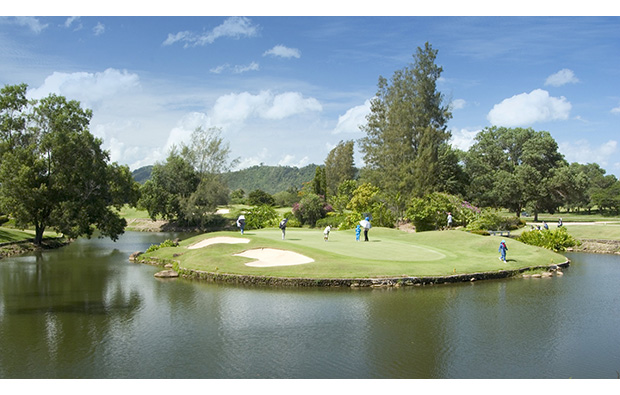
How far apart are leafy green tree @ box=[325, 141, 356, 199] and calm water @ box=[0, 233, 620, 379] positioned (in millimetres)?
81075

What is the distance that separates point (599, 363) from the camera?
51.0ft

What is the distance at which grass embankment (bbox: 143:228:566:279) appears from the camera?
28969mm

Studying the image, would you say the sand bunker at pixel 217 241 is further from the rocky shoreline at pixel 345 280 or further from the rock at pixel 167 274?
the rock at pixel 167 274

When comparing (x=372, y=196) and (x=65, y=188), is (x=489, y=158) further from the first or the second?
(x=65, y=188)

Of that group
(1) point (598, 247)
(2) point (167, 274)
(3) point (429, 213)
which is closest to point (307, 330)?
(2) point (167, 274)

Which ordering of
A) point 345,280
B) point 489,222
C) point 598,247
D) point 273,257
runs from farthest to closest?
point 489,222
point 598,247
point 273,257
point 345,280

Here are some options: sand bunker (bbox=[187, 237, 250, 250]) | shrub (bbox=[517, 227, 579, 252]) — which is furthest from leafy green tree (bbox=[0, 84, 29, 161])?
shrub (bbox=[517, 227, 579, 252])

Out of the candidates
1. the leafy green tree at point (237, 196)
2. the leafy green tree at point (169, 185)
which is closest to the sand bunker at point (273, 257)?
the leafy green tree at point (169, 185)

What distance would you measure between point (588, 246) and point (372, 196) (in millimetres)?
27289

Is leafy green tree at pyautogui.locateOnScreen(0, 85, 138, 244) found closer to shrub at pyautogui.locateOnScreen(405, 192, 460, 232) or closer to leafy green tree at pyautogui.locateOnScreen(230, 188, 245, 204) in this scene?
shrub at pyautogui.locateOnScreen(405, 192, 460, 232)

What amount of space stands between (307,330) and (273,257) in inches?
535

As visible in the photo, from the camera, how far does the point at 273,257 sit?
32125mm

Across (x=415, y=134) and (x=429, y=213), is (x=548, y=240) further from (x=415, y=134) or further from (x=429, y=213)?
(x=415, y=134)

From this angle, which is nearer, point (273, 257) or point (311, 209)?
point (273, 257)
